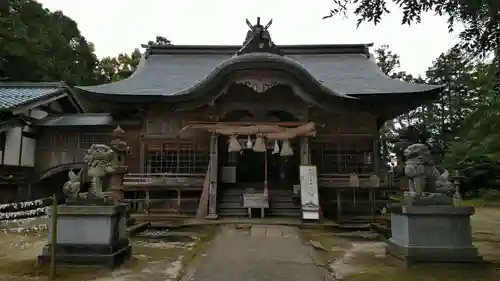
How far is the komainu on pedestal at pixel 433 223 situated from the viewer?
5.27 metres

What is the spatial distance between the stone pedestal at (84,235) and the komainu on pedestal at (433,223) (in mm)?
3995

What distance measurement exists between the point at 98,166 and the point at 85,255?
1231 millimetres

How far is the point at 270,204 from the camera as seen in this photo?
12930 millimetres

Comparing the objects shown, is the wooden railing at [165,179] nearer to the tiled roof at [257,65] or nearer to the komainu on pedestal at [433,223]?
the tiled roof at [257,65]

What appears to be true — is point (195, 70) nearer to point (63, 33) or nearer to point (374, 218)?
point (374, 218)

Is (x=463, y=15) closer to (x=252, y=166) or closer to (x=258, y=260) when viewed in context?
(x=258, y=260)

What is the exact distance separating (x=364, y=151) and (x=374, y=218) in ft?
10.6

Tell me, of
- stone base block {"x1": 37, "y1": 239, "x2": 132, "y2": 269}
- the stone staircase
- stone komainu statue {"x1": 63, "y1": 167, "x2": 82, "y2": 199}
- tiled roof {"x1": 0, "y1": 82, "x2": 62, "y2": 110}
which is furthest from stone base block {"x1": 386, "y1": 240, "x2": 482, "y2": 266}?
tiled roof {"x1": 0, "y1": 82, "x2": 62, "y2": 110}

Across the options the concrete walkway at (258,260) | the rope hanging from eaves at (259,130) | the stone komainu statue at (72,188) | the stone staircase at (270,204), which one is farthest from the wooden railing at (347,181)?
the stone komainu statue at (72,188)

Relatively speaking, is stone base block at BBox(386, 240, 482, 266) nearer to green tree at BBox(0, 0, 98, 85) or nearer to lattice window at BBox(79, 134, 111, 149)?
lattice window at BBox(79, 134, 111, 149)

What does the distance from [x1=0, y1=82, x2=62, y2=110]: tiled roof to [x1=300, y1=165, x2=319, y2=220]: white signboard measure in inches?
445

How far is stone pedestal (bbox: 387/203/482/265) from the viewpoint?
5258mm

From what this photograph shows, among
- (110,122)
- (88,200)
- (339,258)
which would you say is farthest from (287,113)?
(88,200)

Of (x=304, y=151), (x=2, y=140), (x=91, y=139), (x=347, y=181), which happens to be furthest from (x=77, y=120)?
(x=347, y=181)
